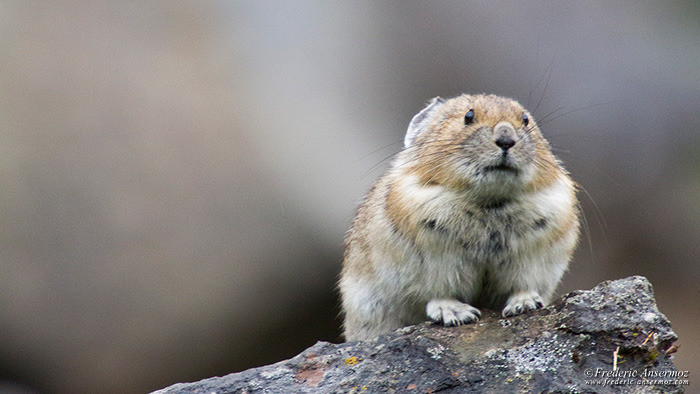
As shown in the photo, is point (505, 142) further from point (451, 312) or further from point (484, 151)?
point (451, 312)

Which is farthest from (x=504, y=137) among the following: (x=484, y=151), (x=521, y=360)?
(x=521, y=360)

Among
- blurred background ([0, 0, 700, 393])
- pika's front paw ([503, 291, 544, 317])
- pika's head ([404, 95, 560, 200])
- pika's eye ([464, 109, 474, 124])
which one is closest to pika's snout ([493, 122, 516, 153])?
pika's head ([404, 95, 560, 200])

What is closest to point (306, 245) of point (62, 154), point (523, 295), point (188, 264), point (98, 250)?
point (188, 264)

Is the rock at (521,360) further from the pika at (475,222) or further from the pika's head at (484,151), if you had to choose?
the pika's head at (484,151)

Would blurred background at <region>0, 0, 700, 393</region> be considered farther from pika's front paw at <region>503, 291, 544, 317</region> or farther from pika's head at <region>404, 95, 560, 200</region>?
pika's front paw at <region>503, 291, 544, 317</region>

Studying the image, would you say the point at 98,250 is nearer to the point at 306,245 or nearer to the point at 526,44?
the point at 306,245

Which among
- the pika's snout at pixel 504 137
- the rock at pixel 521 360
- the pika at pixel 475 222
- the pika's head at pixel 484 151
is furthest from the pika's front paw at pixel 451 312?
the pika's snout at pixel 504 137
